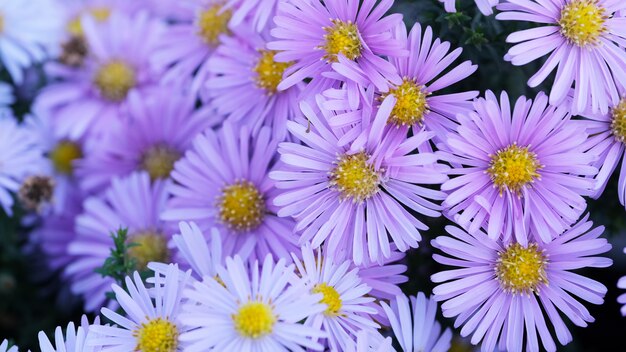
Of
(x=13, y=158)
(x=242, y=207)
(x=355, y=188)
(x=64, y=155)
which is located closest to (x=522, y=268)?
(x=355, y=188)

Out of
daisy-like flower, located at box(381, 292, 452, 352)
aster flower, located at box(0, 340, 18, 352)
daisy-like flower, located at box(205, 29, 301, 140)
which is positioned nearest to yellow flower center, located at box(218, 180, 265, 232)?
daisy-like flower, located at box(205, 29, 301, 140)

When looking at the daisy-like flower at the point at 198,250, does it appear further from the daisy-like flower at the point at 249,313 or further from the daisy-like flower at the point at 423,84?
the daisy-like flower at the point at 423,84

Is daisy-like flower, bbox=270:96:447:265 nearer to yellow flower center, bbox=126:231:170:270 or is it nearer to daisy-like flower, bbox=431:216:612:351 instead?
daisy-like flower, bbox=431:216:612:351

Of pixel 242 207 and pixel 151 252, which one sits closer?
pixel 242 207

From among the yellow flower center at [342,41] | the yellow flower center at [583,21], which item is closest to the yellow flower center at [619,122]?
the yellow flower center at [583,21]

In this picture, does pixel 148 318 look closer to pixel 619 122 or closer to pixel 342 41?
pixel 342 41

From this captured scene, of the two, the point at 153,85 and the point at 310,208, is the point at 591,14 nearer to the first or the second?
the point at 310,208

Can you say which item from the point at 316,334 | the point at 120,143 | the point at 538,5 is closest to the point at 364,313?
the point at 316,334
